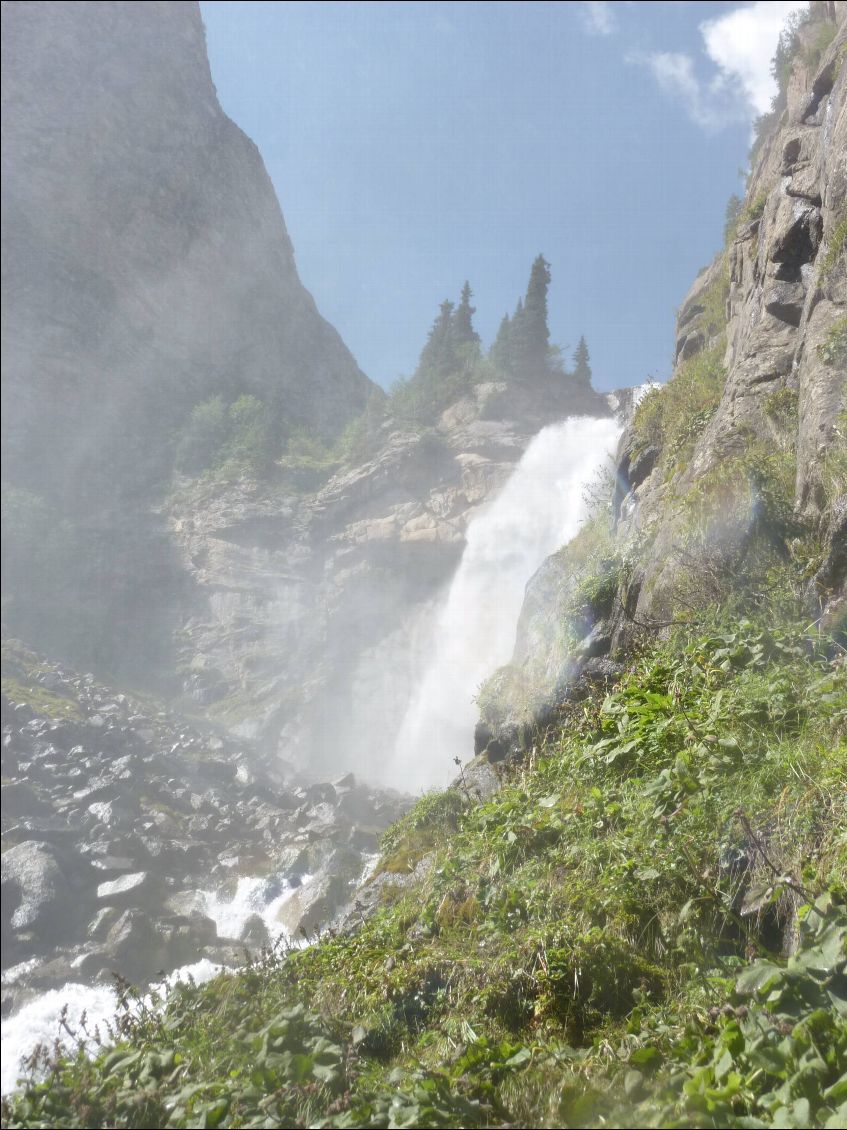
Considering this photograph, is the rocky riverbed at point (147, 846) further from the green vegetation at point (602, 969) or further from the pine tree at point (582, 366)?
the pine tree at point (582, 366)

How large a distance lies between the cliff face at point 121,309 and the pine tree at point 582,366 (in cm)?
1864

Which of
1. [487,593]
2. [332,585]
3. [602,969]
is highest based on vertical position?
[487,593]

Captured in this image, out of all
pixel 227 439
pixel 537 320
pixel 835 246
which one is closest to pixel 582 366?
pixel 537 320

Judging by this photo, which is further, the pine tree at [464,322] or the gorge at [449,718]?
the pine tree at [464,322]

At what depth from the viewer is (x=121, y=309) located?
4988 centimetres

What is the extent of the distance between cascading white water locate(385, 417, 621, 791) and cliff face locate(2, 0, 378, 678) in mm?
14507

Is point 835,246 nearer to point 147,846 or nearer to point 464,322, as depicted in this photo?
point 147,846

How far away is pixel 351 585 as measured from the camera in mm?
35094

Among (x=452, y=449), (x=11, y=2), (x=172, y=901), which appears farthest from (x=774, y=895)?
(x=11, y=2)

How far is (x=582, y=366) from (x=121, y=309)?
32.8 meters

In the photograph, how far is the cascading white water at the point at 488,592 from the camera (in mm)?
26594

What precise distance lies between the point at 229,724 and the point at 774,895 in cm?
3054

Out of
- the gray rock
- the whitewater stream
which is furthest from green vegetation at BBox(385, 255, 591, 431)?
the gray rock

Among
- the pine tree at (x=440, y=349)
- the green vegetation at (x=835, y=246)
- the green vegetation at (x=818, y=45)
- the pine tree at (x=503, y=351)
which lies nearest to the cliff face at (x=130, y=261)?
the pine tree at (x=440, y=349)
